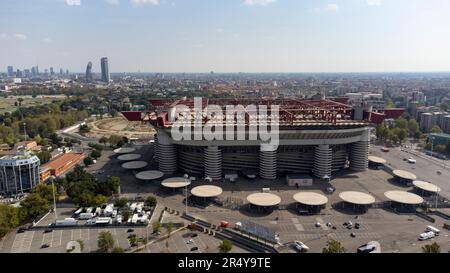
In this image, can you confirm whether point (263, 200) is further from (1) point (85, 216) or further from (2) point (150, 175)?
(1) point (85, 216)

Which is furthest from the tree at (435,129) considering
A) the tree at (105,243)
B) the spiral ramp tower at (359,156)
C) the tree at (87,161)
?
the tree at (105,243)

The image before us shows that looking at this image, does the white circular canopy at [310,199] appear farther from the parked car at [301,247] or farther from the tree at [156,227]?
the tree at [156,227]

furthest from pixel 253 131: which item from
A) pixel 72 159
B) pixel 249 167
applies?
pixel 72 159

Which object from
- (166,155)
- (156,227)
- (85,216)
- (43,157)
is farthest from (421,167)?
(43,157)

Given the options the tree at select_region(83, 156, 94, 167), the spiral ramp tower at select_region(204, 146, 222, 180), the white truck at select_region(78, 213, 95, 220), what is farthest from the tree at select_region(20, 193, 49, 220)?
the spiral ramp tower at select_region(204, 146, 222, 180)

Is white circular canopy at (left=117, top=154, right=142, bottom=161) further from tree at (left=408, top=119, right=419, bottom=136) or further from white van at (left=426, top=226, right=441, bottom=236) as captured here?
tree at (left=408, top=119, right=419, bottom=136)
